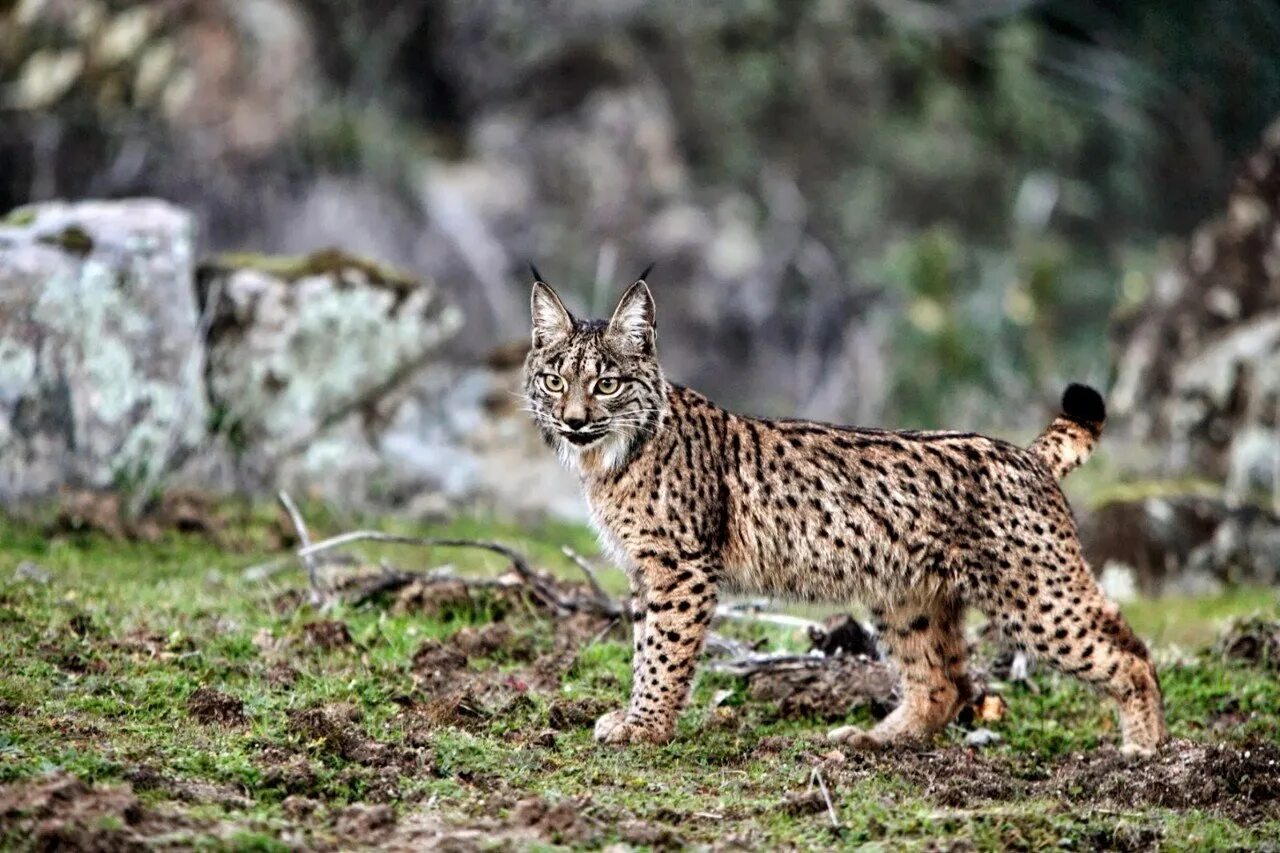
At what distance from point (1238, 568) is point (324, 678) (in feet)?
25.3

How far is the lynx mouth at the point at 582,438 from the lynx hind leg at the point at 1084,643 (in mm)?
2028

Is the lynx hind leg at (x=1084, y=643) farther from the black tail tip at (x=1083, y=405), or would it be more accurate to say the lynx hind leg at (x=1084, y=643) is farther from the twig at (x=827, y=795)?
the twig at (x=827, y=795)

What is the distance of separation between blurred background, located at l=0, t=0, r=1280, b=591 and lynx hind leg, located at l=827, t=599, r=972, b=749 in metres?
5.17

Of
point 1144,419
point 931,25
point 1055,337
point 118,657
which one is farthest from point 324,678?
point 931,25

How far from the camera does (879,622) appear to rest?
28.4 ft

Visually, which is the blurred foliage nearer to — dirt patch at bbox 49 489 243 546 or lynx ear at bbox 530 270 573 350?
→ dirt patch at bbox 49 489 243 546

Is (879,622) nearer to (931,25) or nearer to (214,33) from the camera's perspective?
(214,33)

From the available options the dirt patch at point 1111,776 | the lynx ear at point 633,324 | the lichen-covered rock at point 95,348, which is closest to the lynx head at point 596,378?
the lynx ear at point 633,324

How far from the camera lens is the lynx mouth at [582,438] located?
8297 mm

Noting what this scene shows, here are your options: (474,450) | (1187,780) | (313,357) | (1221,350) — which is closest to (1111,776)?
(1187,780)

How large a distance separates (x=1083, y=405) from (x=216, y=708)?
4328mm

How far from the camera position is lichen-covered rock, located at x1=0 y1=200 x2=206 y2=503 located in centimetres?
1220

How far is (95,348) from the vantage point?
12562mm

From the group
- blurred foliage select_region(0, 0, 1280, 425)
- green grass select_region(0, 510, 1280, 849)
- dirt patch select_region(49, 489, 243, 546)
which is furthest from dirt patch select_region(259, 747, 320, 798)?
blurred foliage select_region(0, 0, 1280, 425)
